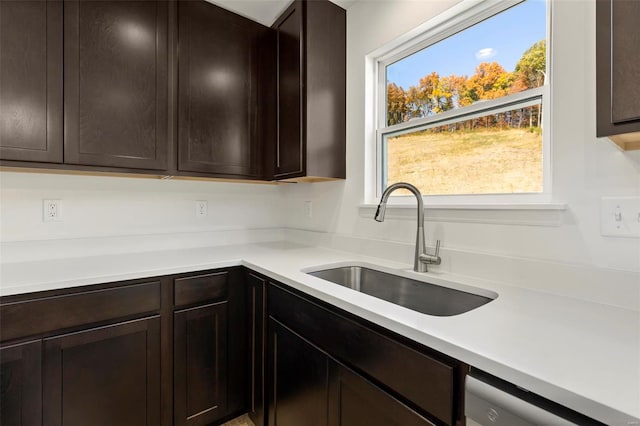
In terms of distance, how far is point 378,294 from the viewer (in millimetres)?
1513

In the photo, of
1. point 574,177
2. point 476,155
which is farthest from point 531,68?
point 574,177

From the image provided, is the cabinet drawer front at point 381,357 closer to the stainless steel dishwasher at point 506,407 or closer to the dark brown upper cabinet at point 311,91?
the stainless steel dishwasher at point 506,407

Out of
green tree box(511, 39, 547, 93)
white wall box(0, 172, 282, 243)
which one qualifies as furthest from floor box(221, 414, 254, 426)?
green tree box(511, 39, 547, 93)

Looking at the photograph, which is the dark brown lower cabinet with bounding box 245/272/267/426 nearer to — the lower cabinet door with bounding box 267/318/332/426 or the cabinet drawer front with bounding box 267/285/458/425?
the lower cabinet door with bounding box 267/318/332/426

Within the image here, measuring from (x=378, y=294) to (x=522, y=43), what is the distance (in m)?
1.24

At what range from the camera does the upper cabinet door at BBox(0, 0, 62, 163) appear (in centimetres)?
132

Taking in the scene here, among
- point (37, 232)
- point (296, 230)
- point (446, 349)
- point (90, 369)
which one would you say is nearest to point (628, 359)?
point (446, 349)

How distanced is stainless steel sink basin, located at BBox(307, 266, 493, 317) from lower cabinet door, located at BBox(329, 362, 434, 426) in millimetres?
465

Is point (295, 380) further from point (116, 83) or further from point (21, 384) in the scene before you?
point (116, 83)

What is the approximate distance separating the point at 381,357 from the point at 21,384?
136cm

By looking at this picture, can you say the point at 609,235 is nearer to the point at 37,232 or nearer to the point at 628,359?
the point at 628,359

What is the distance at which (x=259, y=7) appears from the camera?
77.9 inches

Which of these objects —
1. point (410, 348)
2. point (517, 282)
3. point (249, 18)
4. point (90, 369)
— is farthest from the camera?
point (249, 18)

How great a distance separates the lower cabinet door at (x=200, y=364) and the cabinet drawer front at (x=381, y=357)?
52 cm
